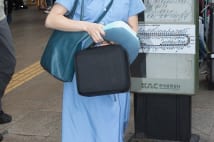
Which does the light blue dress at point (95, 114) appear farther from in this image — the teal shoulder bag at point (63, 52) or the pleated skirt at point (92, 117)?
the teal shoulder bag at point (63, 52)

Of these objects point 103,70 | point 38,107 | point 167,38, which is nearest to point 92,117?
point 103,70

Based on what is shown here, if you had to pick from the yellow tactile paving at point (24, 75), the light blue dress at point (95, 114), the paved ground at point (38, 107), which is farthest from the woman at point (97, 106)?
the yellow tactile paving at point (24, 75)

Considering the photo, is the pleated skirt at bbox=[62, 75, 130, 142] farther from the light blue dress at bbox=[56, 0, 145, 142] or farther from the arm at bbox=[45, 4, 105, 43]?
the arm at bbox=[45, 4, 105, 43]

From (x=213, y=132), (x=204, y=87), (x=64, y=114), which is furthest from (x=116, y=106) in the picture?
(x=204, y=87)

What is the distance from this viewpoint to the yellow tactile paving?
6175mm

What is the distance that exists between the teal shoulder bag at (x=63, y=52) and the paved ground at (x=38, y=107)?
1.79 metres

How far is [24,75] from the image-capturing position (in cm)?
671

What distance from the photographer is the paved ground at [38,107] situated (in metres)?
4.25

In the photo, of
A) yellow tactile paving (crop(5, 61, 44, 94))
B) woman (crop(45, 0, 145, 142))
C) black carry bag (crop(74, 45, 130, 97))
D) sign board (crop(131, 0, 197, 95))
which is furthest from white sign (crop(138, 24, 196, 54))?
yellow tactile paving (crop(5, 61, 44, 94))

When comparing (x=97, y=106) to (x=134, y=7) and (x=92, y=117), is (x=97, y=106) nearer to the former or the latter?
A: (x=92, y=117)

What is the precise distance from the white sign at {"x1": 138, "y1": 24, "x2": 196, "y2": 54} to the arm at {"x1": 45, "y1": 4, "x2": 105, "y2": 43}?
1151 millimetres

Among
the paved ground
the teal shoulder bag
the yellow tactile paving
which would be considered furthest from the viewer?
the yellow tactile paving

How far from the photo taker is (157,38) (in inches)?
134

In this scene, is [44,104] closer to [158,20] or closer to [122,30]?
[158,20]
